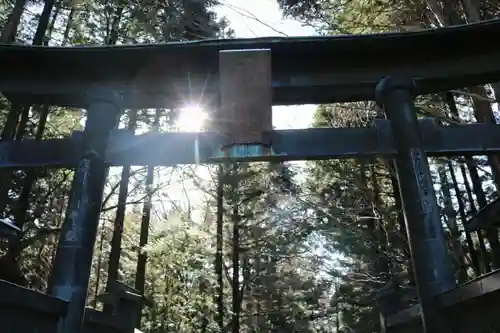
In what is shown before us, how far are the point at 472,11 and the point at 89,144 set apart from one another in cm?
589

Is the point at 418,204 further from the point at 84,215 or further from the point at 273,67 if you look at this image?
the point at 84,215

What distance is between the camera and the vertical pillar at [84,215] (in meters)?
3.37

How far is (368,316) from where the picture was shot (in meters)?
15.8

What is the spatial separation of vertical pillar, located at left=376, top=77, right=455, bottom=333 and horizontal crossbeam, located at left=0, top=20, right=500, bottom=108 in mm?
291

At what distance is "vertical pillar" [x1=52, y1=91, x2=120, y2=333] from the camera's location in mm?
3371

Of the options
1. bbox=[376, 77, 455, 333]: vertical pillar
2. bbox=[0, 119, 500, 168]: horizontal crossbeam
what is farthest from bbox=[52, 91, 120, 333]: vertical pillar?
bbox=[376, 77, 455, 333]: vertical pillar

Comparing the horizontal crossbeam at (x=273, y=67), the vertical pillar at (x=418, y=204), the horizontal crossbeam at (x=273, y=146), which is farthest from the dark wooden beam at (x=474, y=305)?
the horizontal crossbeam at (x=273, y=67)

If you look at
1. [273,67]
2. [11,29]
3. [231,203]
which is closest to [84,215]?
[273,67]

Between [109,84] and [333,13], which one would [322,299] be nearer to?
[333,13]

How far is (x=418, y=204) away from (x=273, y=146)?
1314mm

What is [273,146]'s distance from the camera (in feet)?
13.0

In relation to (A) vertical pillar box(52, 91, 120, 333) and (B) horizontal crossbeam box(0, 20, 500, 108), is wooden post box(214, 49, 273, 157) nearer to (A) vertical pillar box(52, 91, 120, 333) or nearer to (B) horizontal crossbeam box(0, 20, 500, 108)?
(B) horizontal crossbeam box(0, 20, 500, 108)

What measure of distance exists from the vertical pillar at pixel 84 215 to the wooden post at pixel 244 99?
1042mm

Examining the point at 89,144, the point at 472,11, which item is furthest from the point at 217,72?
the point at 472,11
